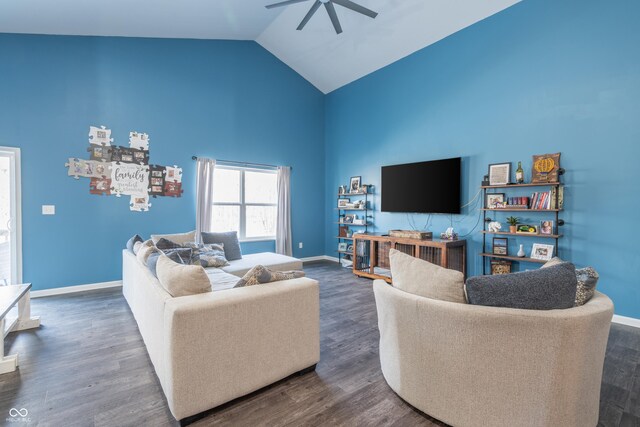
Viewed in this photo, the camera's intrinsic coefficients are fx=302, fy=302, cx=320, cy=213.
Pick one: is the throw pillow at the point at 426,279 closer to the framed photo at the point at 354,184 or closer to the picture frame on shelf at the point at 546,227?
the picture frame on shelf at the point at 546,227

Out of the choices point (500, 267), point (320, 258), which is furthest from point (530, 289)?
point (320, 258)

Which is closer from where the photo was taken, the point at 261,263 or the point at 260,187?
the point at 261,263

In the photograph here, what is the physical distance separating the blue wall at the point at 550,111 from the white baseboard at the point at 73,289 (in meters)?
4.42

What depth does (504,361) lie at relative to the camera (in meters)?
1.39

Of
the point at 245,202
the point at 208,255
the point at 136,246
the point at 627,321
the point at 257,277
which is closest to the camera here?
the point at 257,277

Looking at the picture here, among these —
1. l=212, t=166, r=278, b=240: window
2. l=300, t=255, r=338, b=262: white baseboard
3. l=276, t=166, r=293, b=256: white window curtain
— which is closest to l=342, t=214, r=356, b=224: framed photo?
l=300, t=255, r=338, b=262: white baseboard

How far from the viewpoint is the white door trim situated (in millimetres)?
3738

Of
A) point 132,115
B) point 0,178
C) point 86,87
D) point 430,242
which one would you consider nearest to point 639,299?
point 430,242

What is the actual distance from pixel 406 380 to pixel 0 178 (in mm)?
5054

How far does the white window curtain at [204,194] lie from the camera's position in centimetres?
495

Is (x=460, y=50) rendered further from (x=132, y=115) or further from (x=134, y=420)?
(x=134, y=420)

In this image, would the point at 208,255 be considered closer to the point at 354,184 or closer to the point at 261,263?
the point at 261,263

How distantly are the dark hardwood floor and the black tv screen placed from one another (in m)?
2.22

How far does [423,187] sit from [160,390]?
4.07 metres
